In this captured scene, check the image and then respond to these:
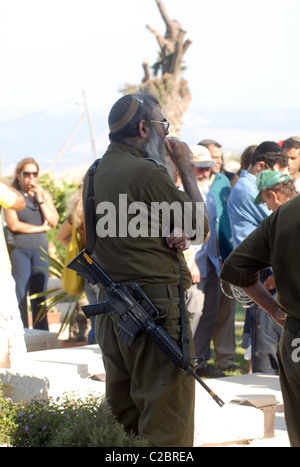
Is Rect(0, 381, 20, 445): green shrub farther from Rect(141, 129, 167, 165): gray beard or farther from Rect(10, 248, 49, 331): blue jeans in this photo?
Rect(10, 248, 49, 331): blue jeans

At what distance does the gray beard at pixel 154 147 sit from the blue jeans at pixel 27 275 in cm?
532

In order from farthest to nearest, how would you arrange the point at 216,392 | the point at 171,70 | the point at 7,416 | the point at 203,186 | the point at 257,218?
the point at 171,70
the point at 203,186
the point at 257,218
the point at 216,392
the point at 7,416

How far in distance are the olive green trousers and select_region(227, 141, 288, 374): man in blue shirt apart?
2.98 m

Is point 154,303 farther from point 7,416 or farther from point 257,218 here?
point 257,218

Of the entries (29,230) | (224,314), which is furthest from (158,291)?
(29,230)

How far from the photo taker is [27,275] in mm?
8742

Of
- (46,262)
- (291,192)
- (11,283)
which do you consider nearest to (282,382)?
(291,192)

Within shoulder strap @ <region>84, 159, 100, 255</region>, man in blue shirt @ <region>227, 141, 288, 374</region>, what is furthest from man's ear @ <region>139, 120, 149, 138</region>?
man in blue shirt @ <region>227, 141, 288, 374</region>

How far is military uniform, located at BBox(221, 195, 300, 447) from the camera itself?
287cm

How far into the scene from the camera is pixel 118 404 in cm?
Answer: 358

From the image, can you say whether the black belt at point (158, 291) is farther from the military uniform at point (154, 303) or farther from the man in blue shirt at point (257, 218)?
the man in blue shirt at point (257, 218)

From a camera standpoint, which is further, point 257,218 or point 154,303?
point 257,218

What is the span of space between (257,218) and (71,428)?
3.91m

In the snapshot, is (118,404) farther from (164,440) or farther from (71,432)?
(71,432)
